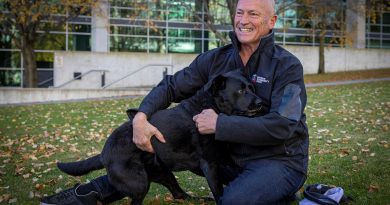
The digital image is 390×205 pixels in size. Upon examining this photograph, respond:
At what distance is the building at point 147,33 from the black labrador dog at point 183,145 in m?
21.4

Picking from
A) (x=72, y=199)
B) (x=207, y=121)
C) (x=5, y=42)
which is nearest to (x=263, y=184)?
(x=207, y=121)

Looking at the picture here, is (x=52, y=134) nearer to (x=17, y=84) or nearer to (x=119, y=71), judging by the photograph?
(x=119, y=71)

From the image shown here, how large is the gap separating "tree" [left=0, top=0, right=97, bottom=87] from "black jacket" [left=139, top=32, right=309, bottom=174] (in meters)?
16.1

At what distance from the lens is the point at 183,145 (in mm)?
4078

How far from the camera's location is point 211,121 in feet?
12.6

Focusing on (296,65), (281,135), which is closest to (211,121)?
(281,135)

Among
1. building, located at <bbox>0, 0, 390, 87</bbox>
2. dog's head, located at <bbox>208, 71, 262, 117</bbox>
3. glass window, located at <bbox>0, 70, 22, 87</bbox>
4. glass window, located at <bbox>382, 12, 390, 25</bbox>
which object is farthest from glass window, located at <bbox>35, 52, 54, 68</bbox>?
dog's head, located at <bbox>208, 71, 262, 117</bbox>

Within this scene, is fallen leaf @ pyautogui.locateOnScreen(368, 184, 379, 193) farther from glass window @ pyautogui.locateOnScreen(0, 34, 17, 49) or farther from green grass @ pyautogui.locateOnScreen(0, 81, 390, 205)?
glass window @ pyautogui.locateOnScreen(0, 34, 17, 49)

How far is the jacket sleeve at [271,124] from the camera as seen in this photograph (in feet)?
12.3

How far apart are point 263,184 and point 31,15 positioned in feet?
58.6

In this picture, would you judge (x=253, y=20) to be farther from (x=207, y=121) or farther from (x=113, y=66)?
(x=113, y=66)

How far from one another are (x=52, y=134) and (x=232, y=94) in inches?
295

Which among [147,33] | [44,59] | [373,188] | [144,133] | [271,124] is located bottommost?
[373,188]

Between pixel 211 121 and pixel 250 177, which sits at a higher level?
pixel 211 121
